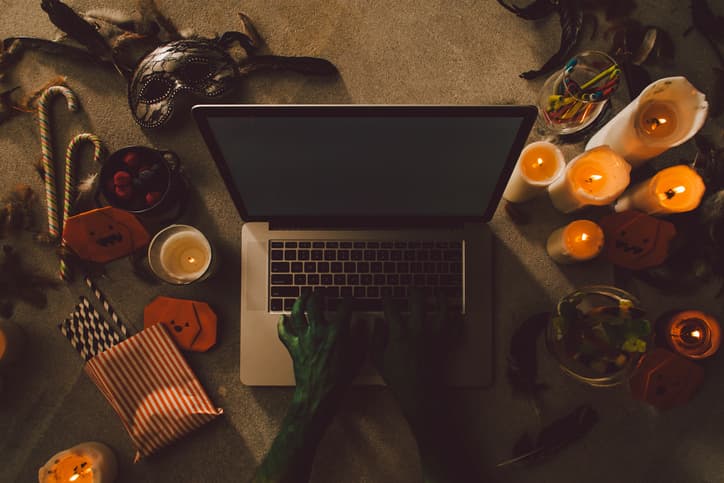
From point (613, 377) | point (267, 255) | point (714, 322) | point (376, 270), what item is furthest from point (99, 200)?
point (714, 322)

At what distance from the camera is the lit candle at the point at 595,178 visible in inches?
33.4

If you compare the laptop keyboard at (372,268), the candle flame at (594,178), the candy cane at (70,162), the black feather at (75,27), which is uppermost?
the black feather at (75,27)

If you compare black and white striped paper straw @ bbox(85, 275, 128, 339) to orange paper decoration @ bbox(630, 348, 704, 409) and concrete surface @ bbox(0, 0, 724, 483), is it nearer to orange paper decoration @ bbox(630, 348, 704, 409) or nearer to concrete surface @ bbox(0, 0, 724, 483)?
concrete surface @ bbox(0, 0, 724, 483)

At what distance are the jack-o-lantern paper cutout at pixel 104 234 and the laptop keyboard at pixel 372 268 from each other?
31cm

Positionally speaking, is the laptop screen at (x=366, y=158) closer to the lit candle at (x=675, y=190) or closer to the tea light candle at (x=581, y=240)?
the tea light candle at (x=581, y=240)

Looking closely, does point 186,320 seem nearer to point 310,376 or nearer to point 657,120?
point 310,376

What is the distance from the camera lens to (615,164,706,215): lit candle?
87 centimetres

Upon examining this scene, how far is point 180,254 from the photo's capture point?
3.10 ft

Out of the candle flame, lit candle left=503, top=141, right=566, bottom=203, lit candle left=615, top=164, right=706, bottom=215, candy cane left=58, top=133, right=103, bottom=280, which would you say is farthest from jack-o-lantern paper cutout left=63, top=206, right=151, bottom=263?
lit candle left=615, top=164, right=706, bottom=215

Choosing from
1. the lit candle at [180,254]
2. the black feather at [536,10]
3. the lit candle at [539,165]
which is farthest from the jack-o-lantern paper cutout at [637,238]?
the lit candle at [180,254]

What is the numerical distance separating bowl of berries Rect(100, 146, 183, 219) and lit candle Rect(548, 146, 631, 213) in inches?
29.1

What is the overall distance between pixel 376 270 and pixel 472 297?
0.19 m

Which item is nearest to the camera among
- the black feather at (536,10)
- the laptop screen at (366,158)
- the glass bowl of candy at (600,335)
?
the laptop screen at (366,158)

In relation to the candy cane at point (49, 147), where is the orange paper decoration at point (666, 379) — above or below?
below
